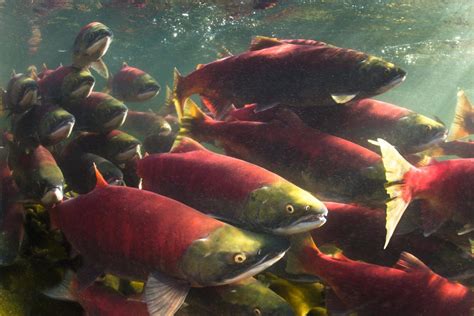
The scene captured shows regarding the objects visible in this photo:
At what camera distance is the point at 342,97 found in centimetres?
369

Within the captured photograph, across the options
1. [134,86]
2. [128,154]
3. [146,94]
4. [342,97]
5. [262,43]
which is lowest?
[146,94]

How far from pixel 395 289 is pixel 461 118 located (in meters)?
5.92

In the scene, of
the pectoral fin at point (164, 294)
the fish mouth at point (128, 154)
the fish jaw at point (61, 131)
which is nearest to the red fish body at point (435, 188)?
the pectoral fin at point (164, 294)

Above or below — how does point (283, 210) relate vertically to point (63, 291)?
above

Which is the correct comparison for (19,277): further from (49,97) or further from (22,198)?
(49,97)

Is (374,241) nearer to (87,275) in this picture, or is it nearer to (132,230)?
(132,230)

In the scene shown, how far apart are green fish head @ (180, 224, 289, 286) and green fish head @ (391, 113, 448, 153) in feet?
6.95

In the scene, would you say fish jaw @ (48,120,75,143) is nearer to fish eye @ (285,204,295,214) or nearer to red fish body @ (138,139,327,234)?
red fish body @ (138,139,327,234)

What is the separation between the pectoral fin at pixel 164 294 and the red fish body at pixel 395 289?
1116 millimetres

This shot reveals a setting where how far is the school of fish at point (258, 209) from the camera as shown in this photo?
8.23 ft

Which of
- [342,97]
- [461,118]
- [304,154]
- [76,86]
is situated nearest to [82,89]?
[76,86]

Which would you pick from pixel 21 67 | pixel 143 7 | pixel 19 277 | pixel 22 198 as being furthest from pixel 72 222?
pixel 21 67

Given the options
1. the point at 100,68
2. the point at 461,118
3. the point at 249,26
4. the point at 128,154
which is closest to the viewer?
the point at 128,154

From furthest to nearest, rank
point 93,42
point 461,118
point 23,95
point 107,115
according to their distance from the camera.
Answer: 1. point 461,118
2. point 93,42
3. point 23,95
4. point 107,115
